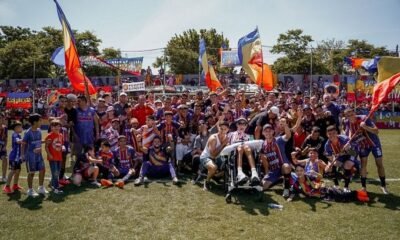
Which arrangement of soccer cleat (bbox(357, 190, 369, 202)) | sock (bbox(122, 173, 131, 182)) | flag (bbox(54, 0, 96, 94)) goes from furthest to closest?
1. flag (bbox(54, 0, 96, 94))
2. sock (bbox(122, 173, 131, 182))
3. soccer cleat (bbox(357, 190, 369, 202))

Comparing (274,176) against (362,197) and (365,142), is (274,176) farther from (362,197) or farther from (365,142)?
(365,142)

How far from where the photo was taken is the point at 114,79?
36.8m

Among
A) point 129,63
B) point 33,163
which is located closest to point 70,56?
point 33,163

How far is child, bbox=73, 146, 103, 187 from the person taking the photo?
314 inches

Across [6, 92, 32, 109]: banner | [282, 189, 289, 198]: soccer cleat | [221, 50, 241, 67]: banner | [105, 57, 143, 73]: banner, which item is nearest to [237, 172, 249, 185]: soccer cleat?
[282, 189, 289, 198]: soccer cleat

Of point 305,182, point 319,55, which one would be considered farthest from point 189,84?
point 305,182

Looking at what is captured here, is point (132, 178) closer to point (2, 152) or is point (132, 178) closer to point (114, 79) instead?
point (2, 152)

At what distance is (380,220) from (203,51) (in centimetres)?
1211

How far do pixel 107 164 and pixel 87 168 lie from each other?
45 centimetres

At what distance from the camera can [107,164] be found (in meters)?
8.38

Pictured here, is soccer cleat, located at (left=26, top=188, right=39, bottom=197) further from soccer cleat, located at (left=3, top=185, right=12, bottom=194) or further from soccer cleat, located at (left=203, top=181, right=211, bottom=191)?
soccer cleat, located at (left=203, top=181, right=211, bottom=191)

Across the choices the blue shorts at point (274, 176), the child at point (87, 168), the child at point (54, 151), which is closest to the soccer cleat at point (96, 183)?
the child at point (87, 168)

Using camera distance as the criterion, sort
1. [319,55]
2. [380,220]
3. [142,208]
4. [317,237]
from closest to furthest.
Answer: [317,237] < [380,220] < [142,208] < [319,55]

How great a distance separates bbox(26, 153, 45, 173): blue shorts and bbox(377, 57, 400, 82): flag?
268 inches
